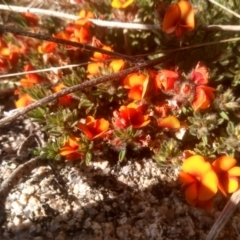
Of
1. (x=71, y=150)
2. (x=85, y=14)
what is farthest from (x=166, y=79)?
(x=85, y=14)

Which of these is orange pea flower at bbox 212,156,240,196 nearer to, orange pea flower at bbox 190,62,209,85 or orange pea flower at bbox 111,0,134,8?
orange pea flower at bbox 190,62,209,85

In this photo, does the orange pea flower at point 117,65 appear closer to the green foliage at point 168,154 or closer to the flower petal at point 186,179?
the green foliage at point 168,154

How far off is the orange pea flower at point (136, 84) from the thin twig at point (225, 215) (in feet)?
2.39

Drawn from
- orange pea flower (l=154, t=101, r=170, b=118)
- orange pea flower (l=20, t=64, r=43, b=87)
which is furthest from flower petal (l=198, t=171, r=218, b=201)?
orange pea flower (l=20, t=64, r=43, b=87)

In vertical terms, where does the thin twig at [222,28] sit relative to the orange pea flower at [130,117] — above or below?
above

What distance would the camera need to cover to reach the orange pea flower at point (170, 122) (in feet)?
8.40

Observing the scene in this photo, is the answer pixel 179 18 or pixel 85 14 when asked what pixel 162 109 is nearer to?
pixel 179 18

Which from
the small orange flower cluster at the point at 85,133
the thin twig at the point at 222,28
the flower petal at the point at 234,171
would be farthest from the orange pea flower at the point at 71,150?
the thin twig at the point at 222,28

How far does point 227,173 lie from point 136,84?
0.67m

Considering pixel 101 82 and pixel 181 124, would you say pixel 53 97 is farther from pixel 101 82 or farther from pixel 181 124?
pixel 181 124

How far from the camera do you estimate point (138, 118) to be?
262 centimetres

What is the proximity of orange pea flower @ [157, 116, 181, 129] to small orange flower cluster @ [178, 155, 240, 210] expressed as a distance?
0.72 ft

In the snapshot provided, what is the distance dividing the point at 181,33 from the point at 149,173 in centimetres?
80

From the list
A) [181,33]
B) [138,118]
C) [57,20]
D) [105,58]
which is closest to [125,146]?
[138,118]
